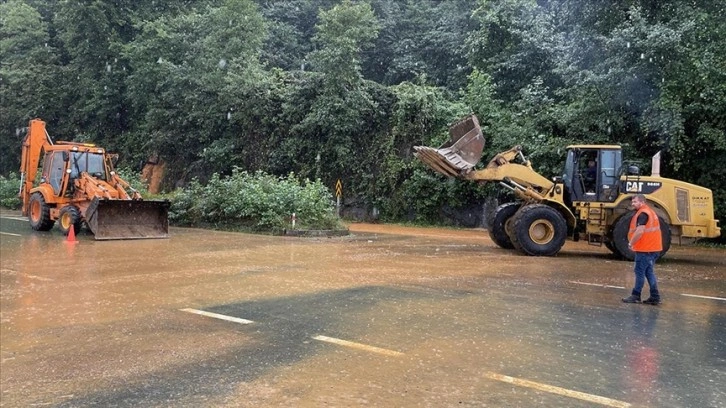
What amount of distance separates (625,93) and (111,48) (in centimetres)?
2812

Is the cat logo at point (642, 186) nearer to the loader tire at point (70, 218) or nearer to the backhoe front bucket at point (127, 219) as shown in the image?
the backhoe front bucket at point (127, 219)

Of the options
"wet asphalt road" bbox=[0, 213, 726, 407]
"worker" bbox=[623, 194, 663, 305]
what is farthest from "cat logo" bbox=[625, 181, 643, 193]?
"worker" bbox=[623, 194, 663, 305]

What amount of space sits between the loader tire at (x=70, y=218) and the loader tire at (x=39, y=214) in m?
0.82

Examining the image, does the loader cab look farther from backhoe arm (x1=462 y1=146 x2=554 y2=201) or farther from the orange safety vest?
the orange safety vest

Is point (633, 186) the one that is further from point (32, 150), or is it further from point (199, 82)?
point (199, 82)

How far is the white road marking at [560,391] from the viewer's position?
14.6ft

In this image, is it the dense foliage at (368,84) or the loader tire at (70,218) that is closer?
the loader tire at (70,218)

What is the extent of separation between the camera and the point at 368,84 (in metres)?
27.9

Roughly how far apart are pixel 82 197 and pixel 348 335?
13.8 metres

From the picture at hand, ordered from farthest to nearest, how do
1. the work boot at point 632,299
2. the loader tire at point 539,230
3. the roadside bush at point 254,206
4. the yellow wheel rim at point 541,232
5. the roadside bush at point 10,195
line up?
the roadside bush at point 10,195, the roadside bush at point 254,206, the yellow wheel rim at point 541,232, the loader tire at point 539,230, the work boot at point 632,299

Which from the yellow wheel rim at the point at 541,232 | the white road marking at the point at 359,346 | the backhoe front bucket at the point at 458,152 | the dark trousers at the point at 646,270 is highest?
the backhoe front bucket at the point at 458,152

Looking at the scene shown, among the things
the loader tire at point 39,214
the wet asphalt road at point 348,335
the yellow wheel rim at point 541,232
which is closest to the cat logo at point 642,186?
the yellow wheel rim at point 541,232

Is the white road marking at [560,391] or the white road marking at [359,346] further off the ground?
the white road marking at [359,346]

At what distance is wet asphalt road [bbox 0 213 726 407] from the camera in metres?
4.66
